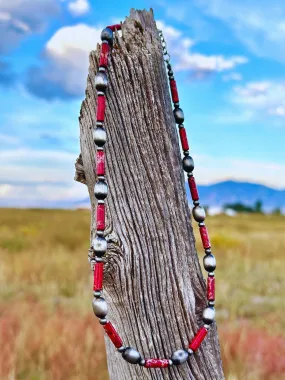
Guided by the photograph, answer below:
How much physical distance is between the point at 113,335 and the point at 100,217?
0.51 metres

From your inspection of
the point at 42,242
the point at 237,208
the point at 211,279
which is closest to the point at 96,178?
the point at 211,279

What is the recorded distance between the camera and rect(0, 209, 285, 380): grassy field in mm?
5062

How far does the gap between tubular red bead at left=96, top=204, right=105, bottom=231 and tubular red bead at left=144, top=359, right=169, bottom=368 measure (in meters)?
0.61

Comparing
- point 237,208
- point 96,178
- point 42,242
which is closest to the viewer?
point 96,178

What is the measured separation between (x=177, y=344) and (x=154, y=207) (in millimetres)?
621

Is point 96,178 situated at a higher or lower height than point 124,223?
higher

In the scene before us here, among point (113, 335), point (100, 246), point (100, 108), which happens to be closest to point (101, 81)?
point (100, 108)

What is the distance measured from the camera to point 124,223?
2334 mm

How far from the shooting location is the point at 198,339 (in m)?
2.40

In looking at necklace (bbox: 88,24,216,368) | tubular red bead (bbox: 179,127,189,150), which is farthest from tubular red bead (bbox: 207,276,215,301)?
tubular red bead (bbox: 179,127,189,150)

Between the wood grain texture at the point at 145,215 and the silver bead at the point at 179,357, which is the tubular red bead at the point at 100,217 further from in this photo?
the silver bead at the point at 179,357

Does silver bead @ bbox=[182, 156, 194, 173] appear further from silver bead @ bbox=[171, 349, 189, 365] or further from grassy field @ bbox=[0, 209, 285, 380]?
grassy field @ bbox=[0, 209, 285, 380]

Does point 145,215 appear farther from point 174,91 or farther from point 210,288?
point 174,91

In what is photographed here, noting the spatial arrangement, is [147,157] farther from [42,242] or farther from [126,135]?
[42,242]
